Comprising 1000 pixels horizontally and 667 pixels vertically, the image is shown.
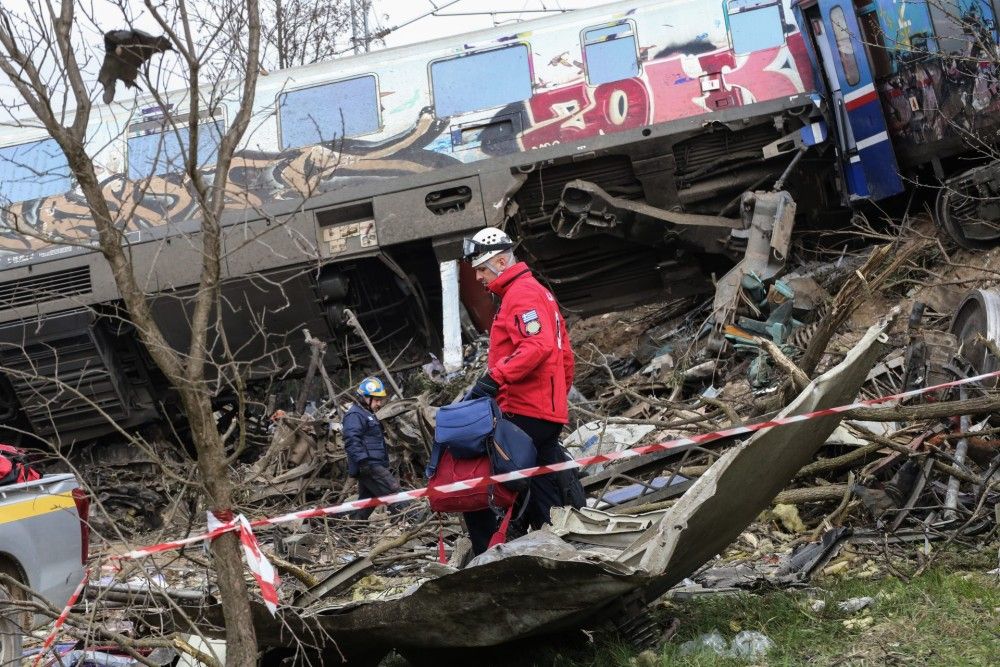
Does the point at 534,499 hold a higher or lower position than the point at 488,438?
lower

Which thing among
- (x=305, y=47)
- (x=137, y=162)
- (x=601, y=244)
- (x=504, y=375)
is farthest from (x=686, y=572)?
(x=305, y=47)

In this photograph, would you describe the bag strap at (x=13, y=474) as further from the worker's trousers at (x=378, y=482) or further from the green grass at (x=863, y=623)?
the worker's trousers at (x=378, y=482)

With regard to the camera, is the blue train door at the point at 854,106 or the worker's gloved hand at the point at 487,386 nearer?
the worker's gloved hand at the point at 487,386

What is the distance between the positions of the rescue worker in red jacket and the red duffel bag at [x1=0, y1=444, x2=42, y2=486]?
2.05 metres

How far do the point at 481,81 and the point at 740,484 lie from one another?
23.8 ft

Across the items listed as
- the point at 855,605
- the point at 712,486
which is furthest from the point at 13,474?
the point at 855,605

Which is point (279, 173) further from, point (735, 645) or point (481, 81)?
point (735, 645)

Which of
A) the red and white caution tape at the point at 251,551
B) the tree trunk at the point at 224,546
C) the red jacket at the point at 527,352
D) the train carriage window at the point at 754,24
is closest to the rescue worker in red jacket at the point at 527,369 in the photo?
the red jacket at the point at 527,352

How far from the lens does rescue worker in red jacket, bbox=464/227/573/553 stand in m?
5.08

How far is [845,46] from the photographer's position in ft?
30.8

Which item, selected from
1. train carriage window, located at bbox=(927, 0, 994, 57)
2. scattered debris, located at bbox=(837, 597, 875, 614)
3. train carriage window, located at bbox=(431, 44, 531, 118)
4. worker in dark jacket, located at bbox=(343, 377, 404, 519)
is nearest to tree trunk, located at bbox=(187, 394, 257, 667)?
scattered debris, located at bbox=(837, 597, 875, 614)

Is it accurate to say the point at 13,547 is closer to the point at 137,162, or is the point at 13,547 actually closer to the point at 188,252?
the point at 188,252

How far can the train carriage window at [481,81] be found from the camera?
10.6 metres

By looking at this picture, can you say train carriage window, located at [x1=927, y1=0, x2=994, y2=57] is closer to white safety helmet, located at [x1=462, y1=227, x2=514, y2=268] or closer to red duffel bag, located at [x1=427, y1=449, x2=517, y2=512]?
white safety helmet, located at [x1=462, y1=227, x2=514, y2=268]
